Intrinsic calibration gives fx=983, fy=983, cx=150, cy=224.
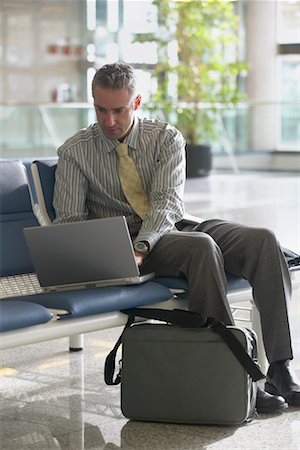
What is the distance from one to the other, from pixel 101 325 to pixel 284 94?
12.0 m

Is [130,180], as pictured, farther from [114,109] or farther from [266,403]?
[266,403]

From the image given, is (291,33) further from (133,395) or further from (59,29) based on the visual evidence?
(133,395)

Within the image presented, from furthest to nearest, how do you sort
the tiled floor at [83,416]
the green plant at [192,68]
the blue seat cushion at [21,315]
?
the green plant at [192,68]
the tiled floor at [83,416]
the blue seat cushion at [21,315]

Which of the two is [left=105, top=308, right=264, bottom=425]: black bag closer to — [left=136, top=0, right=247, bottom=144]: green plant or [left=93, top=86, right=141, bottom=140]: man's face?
[left=93, top=86, right=141, bottom=140]: man's face

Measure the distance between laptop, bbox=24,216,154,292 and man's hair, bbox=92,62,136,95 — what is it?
52 cm

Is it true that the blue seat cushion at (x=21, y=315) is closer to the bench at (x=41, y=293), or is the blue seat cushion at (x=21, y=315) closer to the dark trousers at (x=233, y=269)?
the bench at (x=41, y=293)

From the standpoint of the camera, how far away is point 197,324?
10.00ft

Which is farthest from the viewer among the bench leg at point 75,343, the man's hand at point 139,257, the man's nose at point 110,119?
the bench leg at point 75,343

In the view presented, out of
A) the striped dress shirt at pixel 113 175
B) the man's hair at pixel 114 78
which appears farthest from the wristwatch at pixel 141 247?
the man's hair at pixel 114 78

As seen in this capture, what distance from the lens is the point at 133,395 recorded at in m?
3.07

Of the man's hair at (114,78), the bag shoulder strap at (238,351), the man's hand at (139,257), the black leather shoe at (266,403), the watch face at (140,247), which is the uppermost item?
the man's hair at (114,78)

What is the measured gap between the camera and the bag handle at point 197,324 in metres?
2.97

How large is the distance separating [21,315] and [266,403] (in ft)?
2.87

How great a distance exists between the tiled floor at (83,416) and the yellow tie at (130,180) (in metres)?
0.66
